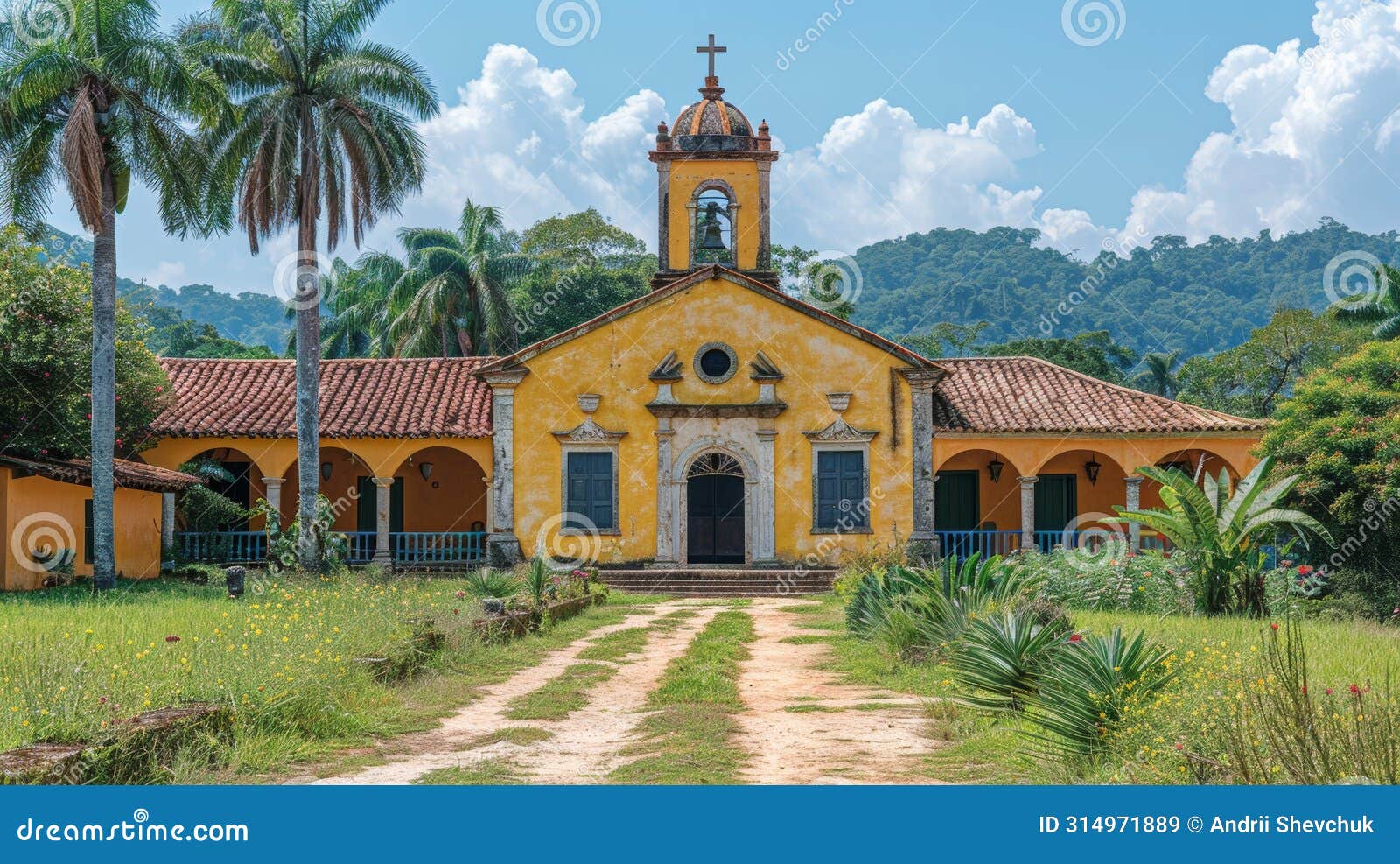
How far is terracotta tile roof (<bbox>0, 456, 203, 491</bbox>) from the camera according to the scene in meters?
20.7

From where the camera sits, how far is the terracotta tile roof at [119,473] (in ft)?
68.0

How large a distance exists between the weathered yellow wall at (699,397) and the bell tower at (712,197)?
5.44 feet

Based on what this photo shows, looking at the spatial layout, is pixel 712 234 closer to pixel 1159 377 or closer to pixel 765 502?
pixel 765 502

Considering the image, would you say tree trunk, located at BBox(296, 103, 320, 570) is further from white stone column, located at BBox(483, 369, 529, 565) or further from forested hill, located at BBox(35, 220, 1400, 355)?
forested hill, located at BBox(35, 220, 1400, 355)

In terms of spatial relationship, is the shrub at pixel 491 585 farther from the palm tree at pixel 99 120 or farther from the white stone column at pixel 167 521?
the white stone column at pixel 167 521

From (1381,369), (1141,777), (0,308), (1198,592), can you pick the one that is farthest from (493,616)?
(1381,369)

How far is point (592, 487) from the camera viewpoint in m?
27.4

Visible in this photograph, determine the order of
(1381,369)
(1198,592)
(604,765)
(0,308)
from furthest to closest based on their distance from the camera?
(0,308)
(1381,369)
(1198,592)
(604,765)

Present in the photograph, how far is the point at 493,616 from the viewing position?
16.1 m

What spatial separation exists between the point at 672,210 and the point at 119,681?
21128 mm

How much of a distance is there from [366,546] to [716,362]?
27.7ft

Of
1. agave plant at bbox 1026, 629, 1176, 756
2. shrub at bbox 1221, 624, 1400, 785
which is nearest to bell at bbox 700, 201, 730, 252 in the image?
agave plant at bbox 1026, 629, 1176, 756

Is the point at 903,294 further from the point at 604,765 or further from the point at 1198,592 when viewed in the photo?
the point at 604,765

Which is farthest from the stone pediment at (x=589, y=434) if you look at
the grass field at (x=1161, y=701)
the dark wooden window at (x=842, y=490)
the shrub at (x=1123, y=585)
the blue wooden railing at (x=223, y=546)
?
the grass field at (x=1161, y=701)
